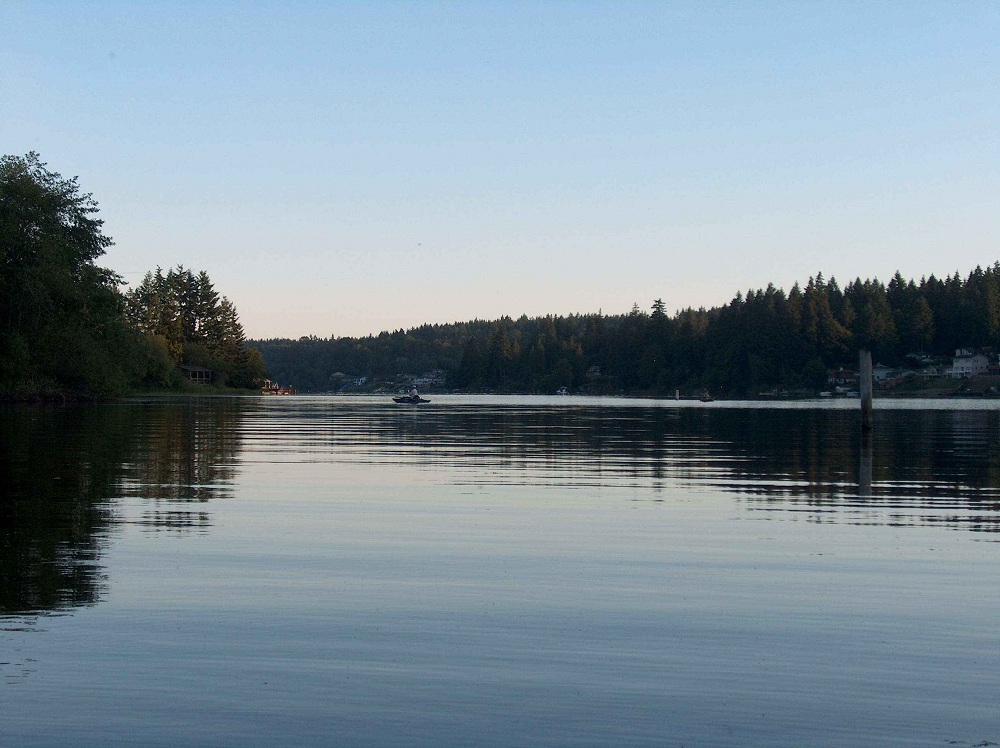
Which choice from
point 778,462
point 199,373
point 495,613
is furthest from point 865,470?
point 199,373

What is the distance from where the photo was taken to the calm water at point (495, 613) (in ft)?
24.8

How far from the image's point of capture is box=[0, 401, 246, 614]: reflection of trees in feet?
39.4

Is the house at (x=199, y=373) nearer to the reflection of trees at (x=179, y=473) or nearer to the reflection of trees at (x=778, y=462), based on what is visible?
the reflection of trees at (x=778, y=462)

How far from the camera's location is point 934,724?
7.49m

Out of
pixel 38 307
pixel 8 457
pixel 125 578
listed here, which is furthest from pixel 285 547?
pixel 38 307

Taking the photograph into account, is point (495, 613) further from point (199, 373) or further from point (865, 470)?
point (199, 373)

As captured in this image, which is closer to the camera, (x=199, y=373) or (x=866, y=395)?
(x=866, y=395)

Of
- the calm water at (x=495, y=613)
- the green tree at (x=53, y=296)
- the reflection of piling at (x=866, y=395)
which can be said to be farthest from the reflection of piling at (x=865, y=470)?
the green tree at (x=53, y=296)

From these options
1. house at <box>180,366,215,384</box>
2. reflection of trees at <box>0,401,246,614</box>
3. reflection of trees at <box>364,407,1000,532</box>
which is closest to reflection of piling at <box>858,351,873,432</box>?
reflection of trees at <box>364,407,1000,532</box>

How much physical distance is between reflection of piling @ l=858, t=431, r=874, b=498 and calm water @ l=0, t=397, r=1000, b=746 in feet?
3.17

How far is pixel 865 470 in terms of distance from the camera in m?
29.2

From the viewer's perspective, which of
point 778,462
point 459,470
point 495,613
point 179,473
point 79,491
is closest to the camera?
point 495,613

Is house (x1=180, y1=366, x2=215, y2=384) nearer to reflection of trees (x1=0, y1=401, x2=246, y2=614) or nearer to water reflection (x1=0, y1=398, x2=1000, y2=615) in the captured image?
water reflection (x1=0, y1=398, x2=1000, y2=615)

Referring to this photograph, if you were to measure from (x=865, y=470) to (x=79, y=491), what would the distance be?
20.1m
